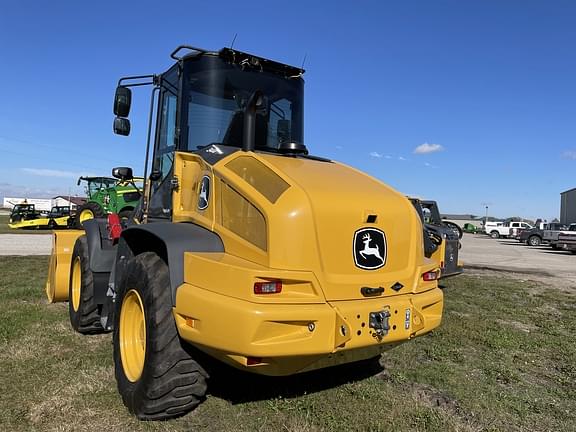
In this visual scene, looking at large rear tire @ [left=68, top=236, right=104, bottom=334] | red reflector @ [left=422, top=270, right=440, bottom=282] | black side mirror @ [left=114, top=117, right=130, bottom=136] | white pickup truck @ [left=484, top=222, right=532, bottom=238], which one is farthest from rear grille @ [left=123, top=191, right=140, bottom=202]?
white pickup truck @ [left=484, top=222, right=532, bottom=238]

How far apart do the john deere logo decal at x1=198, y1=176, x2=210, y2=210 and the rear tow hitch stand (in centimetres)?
146

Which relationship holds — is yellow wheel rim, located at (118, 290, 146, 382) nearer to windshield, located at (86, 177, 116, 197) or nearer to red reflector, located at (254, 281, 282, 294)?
red reflector, located at (254, 281, 282, 294)

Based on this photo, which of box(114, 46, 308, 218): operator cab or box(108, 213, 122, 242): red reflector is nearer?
box(114, 46, 308, 218): operator cab

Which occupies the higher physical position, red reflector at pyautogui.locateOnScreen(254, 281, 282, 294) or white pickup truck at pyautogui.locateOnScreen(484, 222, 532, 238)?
white pickup truck at pyautogui.locateOnScreen(484, 222, 532, 238)

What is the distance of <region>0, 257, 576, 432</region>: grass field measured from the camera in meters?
3.48

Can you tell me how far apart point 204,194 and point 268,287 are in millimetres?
1126

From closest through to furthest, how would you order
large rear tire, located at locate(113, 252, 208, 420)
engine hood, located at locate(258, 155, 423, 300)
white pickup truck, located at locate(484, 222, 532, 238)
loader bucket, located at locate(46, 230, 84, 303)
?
engine hood, located at locate(258, 155, 423, 300) < large rear tire, located at locate(113, 252, 208, 420) < loader bucket, located at locate(46, 230, 84, 303) < white pickup truck, located at locate(484, 222, 532, 238)

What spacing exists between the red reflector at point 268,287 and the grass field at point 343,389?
3.77 feet

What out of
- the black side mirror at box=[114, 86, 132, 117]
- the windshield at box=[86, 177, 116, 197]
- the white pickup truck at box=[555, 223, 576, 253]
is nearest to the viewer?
the black side mirror at box=[114, 86, 132, 117]

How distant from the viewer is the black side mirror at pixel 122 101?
472cm

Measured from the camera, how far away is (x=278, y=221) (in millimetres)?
2986

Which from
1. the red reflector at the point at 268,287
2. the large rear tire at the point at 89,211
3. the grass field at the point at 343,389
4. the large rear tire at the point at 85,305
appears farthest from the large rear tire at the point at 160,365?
the large rear tire at the point at 89,211

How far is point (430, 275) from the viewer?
3.75 metres

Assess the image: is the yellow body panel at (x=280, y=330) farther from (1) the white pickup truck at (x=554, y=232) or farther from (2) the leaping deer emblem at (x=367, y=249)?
(1) the white pickup truck at (x=554, y=232)
